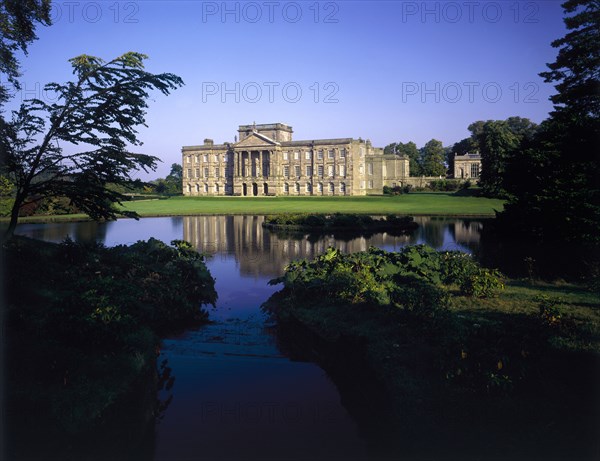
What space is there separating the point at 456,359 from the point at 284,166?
78434 mm

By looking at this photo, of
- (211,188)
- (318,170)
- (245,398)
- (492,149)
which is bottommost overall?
(245,398)

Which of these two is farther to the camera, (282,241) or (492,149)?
(492,149)

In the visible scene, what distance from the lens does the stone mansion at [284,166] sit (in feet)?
264

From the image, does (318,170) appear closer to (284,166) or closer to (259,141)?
(284,166)

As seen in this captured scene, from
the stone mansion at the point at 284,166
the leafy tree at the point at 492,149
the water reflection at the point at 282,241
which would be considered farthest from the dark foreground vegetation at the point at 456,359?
the stone mansion at the point at 284,166

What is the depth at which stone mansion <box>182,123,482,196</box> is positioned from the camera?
3164 inches

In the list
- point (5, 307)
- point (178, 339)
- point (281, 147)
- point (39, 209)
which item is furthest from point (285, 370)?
point (281, 147)

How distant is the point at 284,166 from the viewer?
278 ft

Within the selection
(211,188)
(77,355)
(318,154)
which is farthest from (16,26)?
(211,188)

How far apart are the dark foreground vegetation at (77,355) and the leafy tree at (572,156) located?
627 inches

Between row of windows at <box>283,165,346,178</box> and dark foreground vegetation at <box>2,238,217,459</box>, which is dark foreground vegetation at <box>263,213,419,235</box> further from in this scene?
row of windows at <box>283,165,346,178</box>

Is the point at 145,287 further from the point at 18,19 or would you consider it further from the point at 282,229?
the point at 282,229

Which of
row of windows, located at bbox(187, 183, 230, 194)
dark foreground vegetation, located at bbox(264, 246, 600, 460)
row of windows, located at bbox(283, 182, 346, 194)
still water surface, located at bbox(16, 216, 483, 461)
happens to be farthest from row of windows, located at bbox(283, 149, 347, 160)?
dark foreground vegetation, located at bbox(264, 246, 600, 460)

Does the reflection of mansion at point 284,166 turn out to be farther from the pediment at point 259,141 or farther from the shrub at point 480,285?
the shrub at point 480,285
